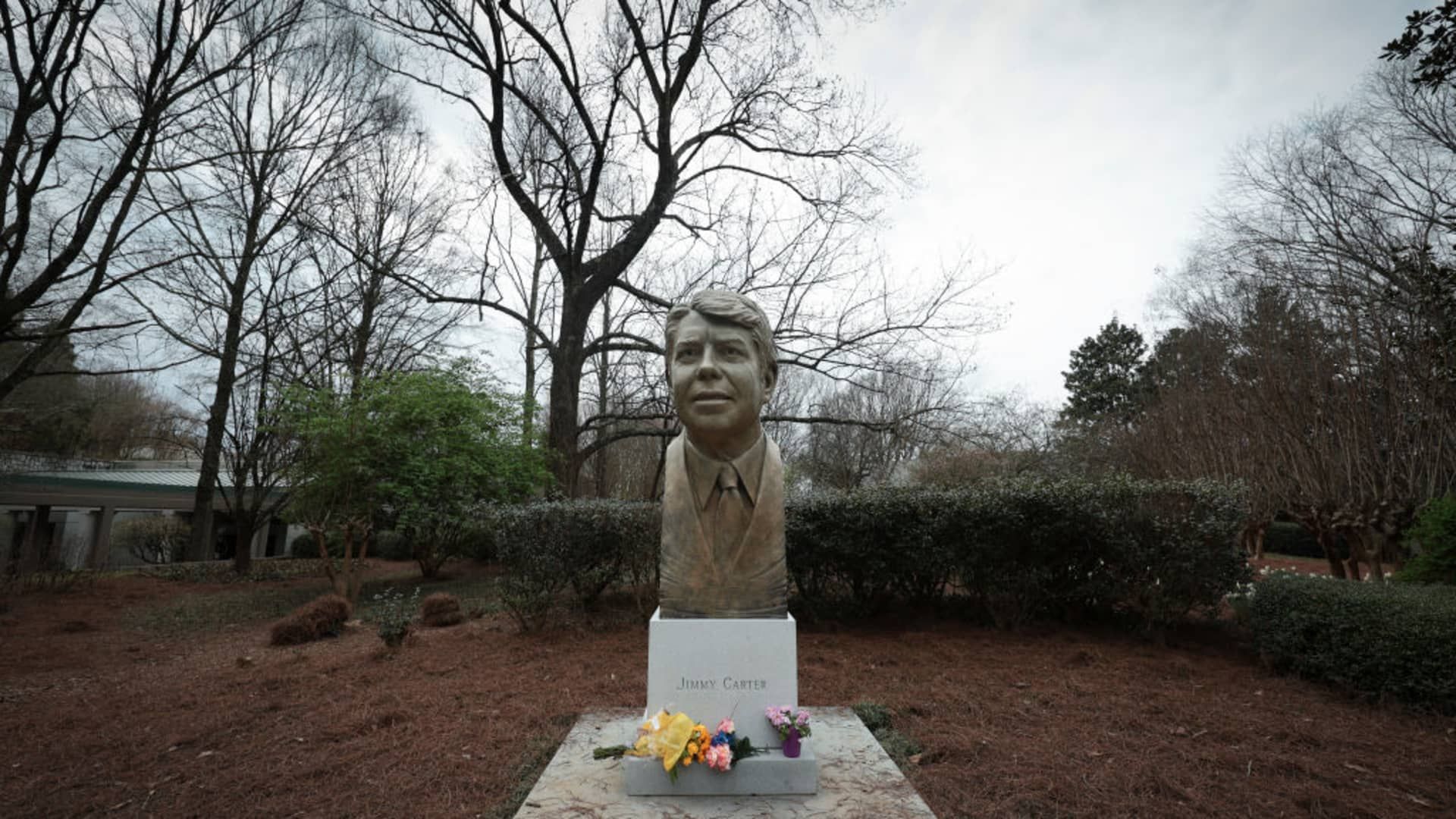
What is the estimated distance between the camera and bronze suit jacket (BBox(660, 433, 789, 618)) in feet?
11.2

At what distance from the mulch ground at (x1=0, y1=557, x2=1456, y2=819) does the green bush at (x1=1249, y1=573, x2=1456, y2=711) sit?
207mm

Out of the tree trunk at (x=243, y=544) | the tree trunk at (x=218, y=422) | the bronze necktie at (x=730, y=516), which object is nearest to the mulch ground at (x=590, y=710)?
the bronze necktie at (x=730, y=516)

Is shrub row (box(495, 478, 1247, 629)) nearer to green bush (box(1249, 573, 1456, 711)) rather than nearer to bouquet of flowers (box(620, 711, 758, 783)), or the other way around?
green bush (box(1249, 573, 1456, 711))

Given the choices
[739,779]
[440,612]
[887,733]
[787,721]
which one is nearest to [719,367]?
[787,721]

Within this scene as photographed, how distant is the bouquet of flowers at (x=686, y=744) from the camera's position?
2.96 m

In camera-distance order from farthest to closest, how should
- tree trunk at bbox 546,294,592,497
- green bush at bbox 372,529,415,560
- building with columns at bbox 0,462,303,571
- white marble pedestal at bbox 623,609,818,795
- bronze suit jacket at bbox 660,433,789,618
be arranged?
green bush at bbox 372,529,415,560, building with columns at bbox 0,462,303,571, tree trunk at bbox 546,294,592,497, bronze suit jacket at bbox 660,433,789,618, white marble pedestal at bbox 623,609,818,795

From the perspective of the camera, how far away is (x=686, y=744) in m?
2.97

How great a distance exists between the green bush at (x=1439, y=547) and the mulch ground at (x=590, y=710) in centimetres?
240

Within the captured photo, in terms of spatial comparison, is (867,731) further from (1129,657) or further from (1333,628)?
(1333,628)

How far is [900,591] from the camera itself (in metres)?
7.47

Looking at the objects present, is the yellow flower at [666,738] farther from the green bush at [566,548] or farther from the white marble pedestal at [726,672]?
the green bush at [566,548]

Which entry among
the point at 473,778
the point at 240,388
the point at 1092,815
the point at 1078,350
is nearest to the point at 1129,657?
the point at 1092,815

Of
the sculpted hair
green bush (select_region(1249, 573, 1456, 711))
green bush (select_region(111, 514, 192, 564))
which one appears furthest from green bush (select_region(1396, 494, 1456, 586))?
green bush (select_region(111, 514, 192, 564))

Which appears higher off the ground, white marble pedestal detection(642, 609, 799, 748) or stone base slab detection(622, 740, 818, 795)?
white marble pedestal detection(642, 609, 799, 748)
